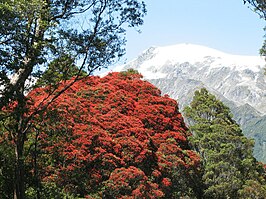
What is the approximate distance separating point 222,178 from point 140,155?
7691 millimetres

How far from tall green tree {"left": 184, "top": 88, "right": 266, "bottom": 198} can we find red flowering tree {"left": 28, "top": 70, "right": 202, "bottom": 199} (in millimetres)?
1296

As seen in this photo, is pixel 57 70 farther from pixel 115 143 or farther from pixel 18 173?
pixel 115 143

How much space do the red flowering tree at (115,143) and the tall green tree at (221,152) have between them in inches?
51.0

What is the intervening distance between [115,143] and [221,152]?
29.1 ft

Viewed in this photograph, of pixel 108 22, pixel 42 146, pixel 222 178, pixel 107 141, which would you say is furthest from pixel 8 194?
pixel 222 178

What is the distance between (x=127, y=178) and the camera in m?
16.9

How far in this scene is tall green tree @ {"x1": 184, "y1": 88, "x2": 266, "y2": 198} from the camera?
23.2 metres

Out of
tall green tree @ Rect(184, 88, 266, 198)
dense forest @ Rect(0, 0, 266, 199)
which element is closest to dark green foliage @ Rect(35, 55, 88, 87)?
dense forest @ Rect(0, 0, 266, 199)

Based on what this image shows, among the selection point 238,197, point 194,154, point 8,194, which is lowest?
point 238,197

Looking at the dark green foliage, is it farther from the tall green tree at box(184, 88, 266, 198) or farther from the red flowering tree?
the tall green tree at box(184, 88, 266, 198)

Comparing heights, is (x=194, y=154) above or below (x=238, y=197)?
above

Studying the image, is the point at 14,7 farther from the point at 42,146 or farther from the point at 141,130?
the point at 141,130

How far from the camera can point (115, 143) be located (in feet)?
60.0

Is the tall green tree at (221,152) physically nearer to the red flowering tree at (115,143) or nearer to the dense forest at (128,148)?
the dense forest at (128,148)
